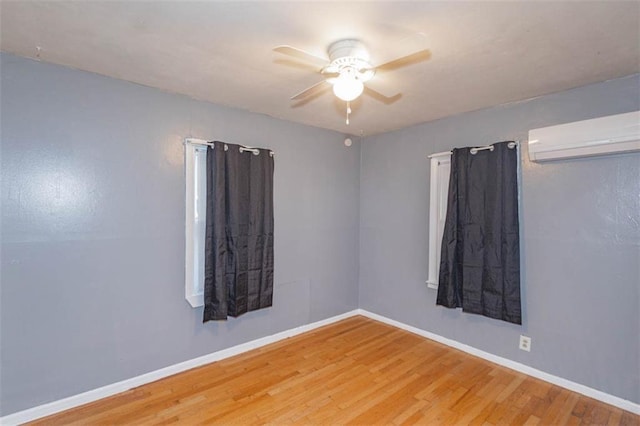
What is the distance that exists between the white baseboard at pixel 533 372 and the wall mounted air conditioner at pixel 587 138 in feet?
5.91

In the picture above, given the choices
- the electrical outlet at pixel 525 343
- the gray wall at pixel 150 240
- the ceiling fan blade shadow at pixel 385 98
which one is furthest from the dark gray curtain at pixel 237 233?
the electrical outlet at pixel 525 343

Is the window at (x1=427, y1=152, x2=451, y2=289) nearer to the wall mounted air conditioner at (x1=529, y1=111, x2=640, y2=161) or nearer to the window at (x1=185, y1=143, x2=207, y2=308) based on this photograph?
the wall mounted air conditioner at (x1=529, y1=111, x2=640, y2=161)

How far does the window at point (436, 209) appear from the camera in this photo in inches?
136

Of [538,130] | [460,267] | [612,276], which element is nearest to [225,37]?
[538,130]

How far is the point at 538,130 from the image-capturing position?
8.62 ft

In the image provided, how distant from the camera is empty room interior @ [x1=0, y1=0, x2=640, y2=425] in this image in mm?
1833

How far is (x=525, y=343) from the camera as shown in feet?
9.23

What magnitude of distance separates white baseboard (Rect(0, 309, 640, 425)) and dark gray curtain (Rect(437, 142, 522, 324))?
1.41 ft

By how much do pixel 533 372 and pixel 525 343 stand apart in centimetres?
24

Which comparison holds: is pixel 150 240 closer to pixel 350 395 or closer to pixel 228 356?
pixel 228 356

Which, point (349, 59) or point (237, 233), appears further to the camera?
point (237, 233)

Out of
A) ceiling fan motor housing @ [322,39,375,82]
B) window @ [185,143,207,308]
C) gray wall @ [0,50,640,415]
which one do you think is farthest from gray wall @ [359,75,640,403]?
window @ [185,143,207,308]

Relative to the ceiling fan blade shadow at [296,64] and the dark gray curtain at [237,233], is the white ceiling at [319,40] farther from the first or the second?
the dark gray curtain at [237,233]

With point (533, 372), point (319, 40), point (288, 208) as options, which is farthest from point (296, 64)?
point (533, 372)
